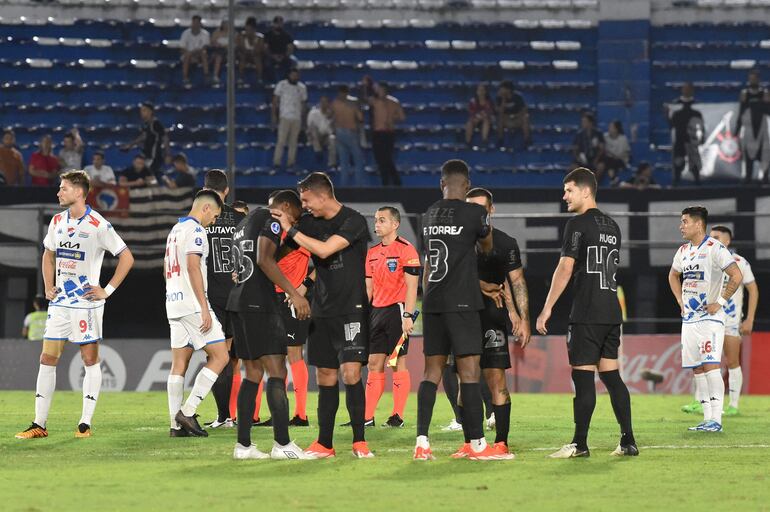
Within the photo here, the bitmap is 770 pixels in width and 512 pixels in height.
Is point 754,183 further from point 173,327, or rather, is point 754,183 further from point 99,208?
point 173,327

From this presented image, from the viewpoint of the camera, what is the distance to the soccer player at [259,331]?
10.3 metres

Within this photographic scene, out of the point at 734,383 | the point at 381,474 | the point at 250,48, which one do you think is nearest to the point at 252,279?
the point at 381,474

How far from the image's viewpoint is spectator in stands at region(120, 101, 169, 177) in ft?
85.4

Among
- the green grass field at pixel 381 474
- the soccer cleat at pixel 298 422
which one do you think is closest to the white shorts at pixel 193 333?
the green grass field at pixel 381 474

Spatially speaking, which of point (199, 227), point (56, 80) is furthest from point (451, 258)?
point (56, 80)

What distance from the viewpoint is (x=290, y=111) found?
26688 mm

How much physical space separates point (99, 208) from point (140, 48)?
701 cm

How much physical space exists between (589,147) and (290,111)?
19.6 feet

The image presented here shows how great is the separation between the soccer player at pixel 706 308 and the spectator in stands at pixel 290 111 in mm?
13780

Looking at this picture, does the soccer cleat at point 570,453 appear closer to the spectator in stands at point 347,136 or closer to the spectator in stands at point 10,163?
the spectator in stands at point 347,136

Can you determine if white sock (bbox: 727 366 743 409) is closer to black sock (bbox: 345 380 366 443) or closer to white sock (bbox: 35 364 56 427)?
black sock (bbox: 345 380 366 443)

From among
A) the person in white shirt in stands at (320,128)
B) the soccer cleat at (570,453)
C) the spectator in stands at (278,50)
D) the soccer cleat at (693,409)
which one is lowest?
the soccer cleat at (693,409)

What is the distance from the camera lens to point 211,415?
15.5 m

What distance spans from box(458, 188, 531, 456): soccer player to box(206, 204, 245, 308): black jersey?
11.7ft
